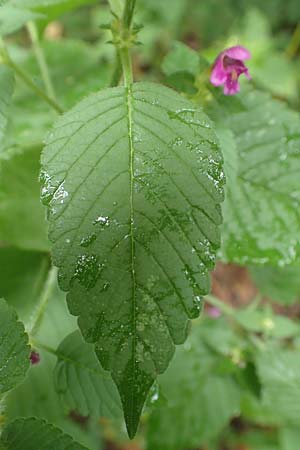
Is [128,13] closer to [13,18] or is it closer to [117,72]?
[117,72]

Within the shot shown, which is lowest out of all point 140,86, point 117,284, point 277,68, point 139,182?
point 117,284

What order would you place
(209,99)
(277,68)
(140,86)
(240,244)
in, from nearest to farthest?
(140,86) < (209,99) < (240,244) < (277,68)

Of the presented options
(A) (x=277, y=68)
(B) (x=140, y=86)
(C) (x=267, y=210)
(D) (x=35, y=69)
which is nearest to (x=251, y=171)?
(C) (x=267, y=210)

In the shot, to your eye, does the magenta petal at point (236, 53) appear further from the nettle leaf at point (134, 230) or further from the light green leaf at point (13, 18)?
the light green leaf at point (13, 18)

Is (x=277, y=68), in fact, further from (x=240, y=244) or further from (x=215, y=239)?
(x=215, y=239)

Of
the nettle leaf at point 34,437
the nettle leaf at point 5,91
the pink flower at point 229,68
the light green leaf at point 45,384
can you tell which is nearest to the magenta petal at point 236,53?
the pink flower at point 229,68

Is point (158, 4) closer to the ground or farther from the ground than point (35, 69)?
farther from the ground

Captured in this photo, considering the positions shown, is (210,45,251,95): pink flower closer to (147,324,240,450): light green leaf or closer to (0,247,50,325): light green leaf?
(0,247,50,325): light green leaf

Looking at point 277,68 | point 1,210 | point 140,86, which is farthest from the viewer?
point 277,68
